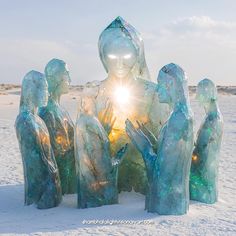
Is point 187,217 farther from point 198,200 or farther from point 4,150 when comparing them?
point 4,150

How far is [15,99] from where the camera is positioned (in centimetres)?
2927

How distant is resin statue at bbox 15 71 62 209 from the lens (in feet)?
22.1

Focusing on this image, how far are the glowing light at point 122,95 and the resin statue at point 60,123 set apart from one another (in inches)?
28.1

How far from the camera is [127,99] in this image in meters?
7.42

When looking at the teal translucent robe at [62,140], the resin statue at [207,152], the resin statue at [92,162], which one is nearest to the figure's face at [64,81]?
the teal translucent robe at [62,140]

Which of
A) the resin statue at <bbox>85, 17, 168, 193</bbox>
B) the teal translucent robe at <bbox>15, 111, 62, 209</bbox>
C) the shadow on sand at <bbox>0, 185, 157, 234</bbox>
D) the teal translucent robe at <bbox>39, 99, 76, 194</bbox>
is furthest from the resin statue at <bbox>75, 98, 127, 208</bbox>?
the teal translucent robe at <bbox>39, 99, 76, 194</bbox>

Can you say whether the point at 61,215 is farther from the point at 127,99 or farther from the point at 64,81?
the point at 64,81

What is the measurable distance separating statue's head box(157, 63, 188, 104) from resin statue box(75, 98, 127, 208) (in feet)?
2.87

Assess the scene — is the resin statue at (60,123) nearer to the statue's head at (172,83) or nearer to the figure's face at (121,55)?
the figure's face at (121,55)

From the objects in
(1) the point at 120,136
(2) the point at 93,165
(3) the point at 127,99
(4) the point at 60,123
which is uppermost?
(3) the point at 127,99

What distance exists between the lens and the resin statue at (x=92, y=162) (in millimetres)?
6574

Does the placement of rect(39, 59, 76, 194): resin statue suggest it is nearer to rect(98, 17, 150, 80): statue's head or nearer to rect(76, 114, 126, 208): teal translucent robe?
rect(98, 17, 150, 80): statue's head

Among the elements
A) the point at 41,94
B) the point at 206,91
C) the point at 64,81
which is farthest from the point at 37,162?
the point at 206,91

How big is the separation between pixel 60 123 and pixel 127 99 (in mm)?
957
